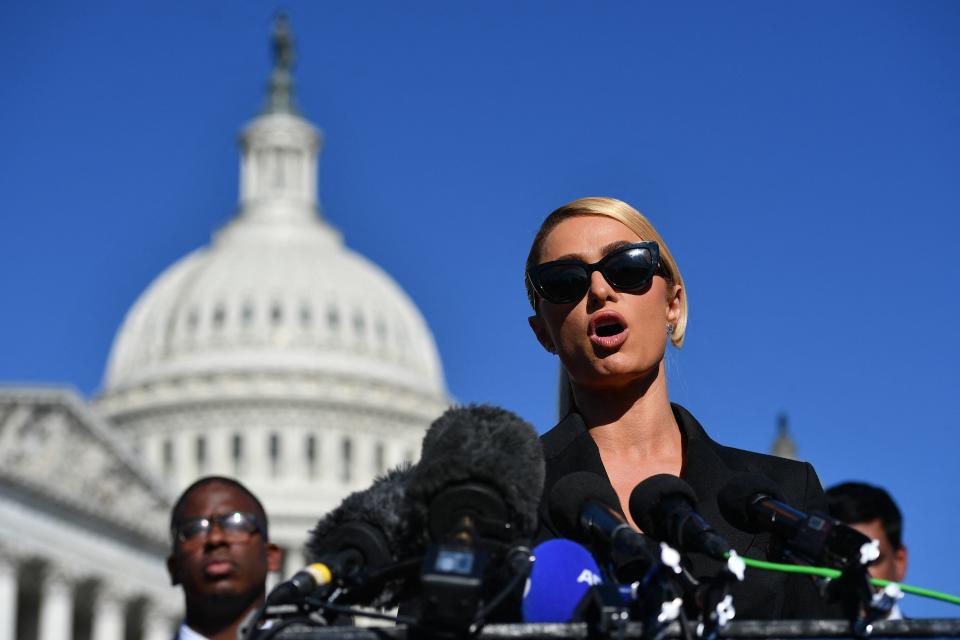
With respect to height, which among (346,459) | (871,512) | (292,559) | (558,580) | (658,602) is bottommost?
(658,602)

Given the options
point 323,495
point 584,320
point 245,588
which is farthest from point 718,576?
point 323,495

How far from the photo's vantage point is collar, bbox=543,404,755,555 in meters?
5.17

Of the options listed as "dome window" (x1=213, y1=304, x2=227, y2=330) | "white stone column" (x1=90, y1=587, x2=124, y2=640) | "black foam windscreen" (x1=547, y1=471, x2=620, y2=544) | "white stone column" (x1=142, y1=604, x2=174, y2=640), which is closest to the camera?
"black foam windscreen" (x1=547, y1=471, x2=620, y2=544)

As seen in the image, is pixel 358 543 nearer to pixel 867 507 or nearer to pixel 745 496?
pixel 745 496

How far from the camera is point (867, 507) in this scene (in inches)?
394

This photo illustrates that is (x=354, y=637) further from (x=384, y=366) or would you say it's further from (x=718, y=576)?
(x=384, y=366)

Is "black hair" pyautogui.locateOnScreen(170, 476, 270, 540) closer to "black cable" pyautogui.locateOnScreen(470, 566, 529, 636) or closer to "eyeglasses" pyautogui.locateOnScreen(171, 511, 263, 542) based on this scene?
"eyeglasses" pyautogui.locateOnScreen(171, 511, 263, 542)

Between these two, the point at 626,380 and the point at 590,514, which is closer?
the point at 590,514

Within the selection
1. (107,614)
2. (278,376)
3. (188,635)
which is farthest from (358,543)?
(278,376)

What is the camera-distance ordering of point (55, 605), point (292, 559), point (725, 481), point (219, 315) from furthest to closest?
point (219, 315), point (292, 559), point (55, 605), point (725, 481)

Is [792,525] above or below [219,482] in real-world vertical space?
below

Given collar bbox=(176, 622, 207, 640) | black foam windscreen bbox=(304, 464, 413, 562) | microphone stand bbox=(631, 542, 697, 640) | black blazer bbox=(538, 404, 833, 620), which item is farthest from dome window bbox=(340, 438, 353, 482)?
microphone stand bbox=(631, 542, 697, 640)

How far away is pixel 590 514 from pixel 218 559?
8.76 ft

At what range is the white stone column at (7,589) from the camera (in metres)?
69.7
